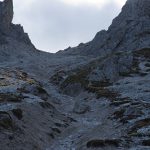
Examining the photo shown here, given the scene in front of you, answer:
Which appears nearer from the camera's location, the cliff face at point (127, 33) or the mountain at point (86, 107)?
the mountain at point (86, 107)

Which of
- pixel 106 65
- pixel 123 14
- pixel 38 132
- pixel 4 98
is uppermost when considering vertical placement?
pixel 123 14

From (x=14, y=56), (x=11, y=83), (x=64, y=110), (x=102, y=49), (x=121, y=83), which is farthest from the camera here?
(x=14, y=56)

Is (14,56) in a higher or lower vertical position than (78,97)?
higher

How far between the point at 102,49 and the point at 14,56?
43132mm

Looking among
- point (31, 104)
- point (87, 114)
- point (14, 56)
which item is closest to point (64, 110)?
point (87, 114)

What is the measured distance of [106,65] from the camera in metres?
106

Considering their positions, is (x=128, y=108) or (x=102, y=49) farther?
(x=102, y=49)

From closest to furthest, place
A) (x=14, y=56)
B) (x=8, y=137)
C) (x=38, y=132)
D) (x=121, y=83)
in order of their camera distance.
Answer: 1. (x=8, y=137)
2. (x=38, y=132)
3. (x=121, y=83)
4. (x=14, y=56)

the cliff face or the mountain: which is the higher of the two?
the cliff face

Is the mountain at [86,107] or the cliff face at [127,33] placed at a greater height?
the cliff face at [127,33]

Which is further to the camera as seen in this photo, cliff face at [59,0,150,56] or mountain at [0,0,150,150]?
cliff face at [59,0,150,56]

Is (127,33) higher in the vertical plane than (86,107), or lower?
higher

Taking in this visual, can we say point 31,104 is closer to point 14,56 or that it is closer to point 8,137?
point 8,137

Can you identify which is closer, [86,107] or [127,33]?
[86,107]
